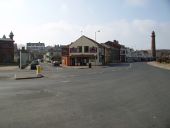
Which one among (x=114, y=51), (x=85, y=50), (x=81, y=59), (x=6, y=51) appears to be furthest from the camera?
(x=114, y=51)

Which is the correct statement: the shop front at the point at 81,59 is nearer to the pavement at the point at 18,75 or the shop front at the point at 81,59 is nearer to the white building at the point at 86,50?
the white building at the point at 86,50

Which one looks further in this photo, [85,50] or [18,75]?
[85,50]

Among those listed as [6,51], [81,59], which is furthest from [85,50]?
[6,51]

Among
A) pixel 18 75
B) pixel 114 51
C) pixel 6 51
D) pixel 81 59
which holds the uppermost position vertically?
pixel 114 51

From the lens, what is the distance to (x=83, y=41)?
97.8m

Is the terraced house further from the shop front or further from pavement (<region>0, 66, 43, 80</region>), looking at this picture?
pavement (<region>0, 66, 43, 80</region>)

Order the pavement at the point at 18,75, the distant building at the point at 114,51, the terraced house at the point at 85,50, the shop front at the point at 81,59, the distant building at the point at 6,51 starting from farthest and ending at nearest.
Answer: the distant building at the point at 114,51, the distant building at the point at 6,51, the terraced house at the point at 85,50, the shop front at the point at 81,59, the pavement at the point at 18,75

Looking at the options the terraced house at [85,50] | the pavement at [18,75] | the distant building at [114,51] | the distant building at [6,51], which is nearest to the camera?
the pavement at [18,75]

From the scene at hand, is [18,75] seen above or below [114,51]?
below

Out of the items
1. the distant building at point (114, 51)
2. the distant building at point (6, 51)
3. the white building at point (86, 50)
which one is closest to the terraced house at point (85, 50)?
the white building at point (86, 50)

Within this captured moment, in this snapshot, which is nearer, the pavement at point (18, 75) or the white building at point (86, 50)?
the pavement at point (18, 75)

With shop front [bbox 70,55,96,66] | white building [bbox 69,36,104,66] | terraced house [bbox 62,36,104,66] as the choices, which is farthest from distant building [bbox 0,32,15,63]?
shop front [bbox 70,55,96,66]

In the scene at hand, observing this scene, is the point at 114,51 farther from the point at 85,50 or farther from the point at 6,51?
the point at 85,50

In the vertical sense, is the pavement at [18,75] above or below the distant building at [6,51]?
below
